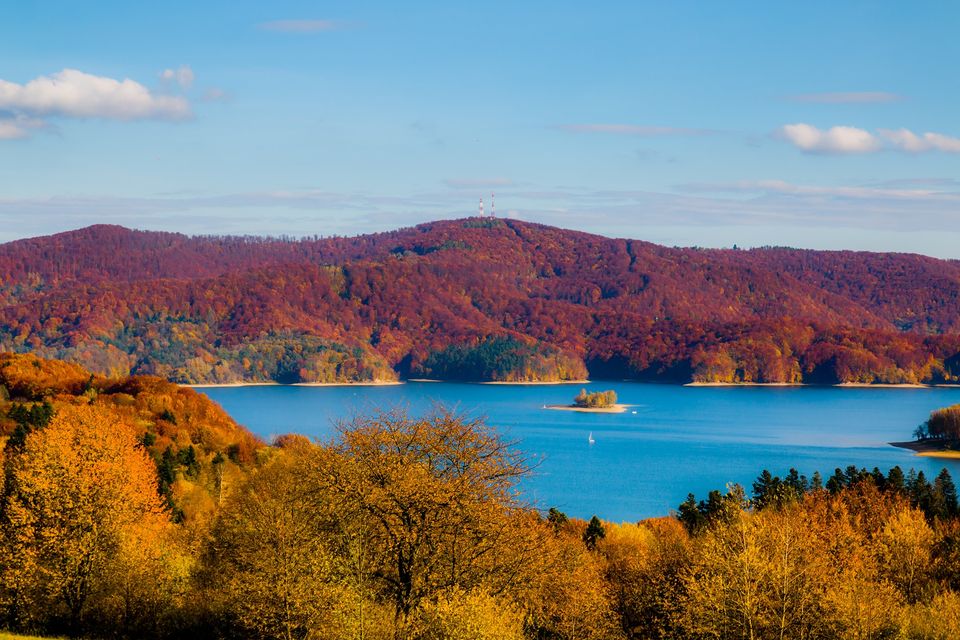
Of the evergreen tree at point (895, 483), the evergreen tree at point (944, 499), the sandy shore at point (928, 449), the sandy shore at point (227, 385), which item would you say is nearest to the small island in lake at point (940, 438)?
the sandy shore at point (928, 449)

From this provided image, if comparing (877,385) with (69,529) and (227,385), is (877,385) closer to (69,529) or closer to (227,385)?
(227,385)

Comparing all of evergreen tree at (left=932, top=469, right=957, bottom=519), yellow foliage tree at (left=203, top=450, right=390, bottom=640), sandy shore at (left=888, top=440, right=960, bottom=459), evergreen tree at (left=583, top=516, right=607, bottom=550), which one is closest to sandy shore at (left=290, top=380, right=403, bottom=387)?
sandy shore at (left=888, top=440, right=960, bottom=459)

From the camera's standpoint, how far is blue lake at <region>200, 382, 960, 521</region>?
72.9 m

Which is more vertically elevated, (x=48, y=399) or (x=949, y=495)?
(x=48, y=399)

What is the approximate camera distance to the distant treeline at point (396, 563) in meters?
17.7

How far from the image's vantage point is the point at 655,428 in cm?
11812

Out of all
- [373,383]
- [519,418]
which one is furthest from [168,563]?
[373,383]

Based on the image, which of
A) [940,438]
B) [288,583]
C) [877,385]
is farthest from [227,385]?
[288,583]

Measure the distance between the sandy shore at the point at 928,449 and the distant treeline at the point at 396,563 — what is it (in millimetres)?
66628

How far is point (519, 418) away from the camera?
127 m

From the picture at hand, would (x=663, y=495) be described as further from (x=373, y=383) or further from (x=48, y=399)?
(x=373, y=383)

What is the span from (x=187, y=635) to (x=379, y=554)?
206 inches

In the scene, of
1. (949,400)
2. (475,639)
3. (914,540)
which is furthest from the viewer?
(949,400)

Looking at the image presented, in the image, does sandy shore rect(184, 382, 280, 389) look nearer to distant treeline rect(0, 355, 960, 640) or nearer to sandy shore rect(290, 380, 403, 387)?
sandy shore rect(290, 380, 403, 387)
